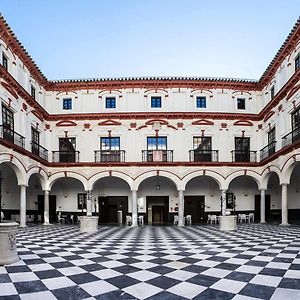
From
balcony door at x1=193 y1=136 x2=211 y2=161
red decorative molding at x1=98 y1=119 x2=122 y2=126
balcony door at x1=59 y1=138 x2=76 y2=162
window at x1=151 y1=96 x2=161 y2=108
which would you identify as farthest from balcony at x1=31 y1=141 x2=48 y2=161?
balcony door at x1=193 y1=136 x2=211 y2=161

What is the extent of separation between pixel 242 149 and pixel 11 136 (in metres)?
14.5

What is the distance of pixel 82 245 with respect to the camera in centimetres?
923

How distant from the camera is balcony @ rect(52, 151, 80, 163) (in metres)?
19.6

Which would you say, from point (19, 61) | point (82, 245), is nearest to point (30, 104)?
point (19, 61)

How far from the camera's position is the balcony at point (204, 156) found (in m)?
19.3

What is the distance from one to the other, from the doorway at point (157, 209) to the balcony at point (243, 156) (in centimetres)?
559

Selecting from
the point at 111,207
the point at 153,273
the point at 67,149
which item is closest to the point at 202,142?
the point at 111,207

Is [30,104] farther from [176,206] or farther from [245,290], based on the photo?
[245,290]

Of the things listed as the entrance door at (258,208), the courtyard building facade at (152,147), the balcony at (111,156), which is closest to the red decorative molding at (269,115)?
the courtyard building facade at (152,147)

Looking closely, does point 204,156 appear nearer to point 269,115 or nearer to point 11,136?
point 269,115

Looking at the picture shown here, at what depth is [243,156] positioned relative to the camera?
1969 centimetres

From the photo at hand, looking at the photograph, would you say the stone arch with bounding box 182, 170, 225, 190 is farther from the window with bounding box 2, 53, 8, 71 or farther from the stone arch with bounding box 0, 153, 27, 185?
the window with bounding box 2, 53, 8, 71

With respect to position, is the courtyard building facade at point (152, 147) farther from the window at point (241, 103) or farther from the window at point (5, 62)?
the window at point (5, 62)

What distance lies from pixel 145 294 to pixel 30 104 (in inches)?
619
